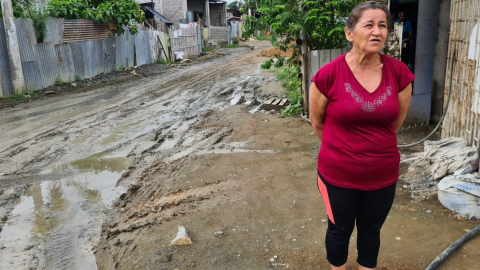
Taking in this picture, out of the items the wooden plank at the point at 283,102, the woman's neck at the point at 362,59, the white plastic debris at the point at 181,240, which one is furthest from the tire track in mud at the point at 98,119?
the woman's neck at the point at 362,59

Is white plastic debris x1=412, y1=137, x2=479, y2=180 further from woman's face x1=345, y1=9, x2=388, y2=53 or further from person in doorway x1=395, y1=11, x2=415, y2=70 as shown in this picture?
person in doorway x1=395, y1=11, x2=415, y2=70

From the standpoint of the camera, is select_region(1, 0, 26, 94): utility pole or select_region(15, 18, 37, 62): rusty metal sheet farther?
select_region(15, 18, 37, 62): rusty metal sheet

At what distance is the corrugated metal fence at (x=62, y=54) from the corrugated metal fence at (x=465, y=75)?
437 inches

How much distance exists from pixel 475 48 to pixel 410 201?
1843mm

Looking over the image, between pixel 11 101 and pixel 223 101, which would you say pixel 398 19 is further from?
pixel 11 101

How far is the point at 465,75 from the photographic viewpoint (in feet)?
15.9

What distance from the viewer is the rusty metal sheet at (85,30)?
14086 mm

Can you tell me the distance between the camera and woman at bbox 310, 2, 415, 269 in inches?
89.4

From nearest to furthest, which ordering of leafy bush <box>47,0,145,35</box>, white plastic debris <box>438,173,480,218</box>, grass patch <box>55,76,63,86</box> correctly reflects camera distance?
white plastic debris <box>438,173,480,218</box> < grass patch <box>55,76,63,86</box> < leafy bush <box>47,0,145,35</box>

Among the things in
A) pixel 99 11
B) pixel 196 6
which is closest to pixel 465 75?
pixel 99 11

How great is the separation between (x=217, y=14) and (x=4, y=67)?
27.1m

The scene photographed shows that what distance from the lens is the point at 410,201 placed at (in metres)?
4.38

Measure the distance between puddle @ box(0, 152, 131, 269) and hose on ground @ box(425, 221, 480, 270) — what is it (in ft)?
9.02

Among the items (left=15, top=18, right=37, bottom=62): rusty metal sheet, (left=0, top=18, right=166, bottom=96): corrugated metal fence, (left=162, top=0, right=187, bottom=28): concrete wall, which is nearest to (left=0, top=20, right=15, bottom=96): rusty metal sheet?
(left=0, top=18, right=166, bottom=96): corrugated metal fence
